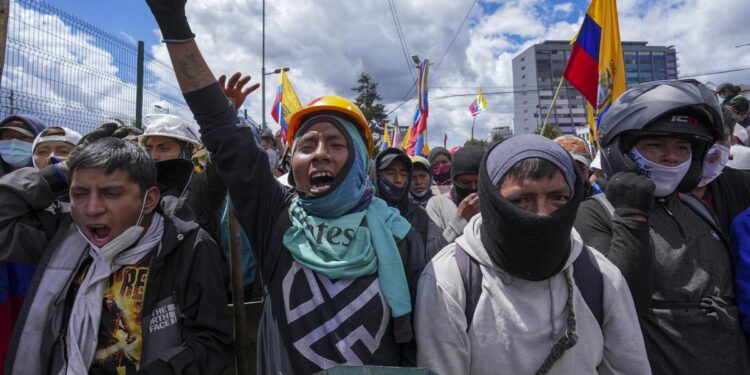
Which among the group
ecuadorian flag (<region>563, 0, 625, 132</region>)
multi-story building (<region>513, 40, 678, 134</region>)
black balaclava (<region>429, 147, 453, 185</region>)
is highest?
multi-story building (<region>513, 40, 678, 134</region>)

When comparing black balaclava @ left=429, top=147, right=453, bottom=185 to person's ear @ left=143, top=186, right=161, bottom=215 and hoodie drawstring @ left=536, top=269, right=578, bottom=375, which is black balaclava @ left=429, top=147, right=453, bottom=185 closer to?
person's ear @ left=143, top=186, right=161, bottom=215

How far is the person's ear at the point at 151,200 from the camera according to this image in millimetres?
2008

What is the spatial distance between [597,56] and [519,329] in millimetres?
4820

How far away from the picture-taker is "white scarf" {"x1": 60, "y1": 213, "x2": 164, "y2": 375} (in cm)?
171

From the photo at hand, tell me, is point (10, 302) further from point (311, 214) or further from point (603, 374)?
point (603, 374)

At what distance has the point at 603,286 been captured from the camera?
1579 millimetres

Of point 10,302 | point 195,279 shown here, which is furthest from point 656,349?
point 10,302

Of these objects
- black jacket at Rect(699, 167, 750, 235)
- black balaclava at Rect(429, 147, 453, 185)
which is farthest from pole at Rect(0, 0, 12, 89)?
black balaclava at Rect(429, 147, 453, 185)

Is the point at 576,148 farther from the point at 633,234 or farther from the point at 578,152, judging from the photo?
the point at 633,234

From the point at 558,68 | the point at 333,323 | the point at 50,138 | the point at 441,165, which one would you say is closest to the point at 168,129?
the point at 50,138

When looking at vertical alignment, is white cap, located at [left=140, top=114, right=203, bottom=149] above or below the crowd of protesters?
above

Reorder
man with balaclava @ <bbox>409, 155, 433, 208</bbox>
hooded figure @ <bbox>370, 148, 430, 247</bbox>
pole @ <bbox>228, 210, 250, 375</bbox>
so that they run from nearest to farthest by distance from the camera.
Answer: pole @ <bbox>228, 210, 250, 375</bbox> → hooded figure @ <bbox>370, 148, 430, 247</bbox> → man with balaclava @ <bbox>409, 155, 433, 208</bbox>

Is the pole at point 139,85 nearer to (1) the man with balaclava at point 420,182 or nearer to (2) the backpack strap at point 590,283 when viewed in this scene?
(1) the man with balaclava at point 420,182

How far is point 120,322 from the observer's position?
1809mm
